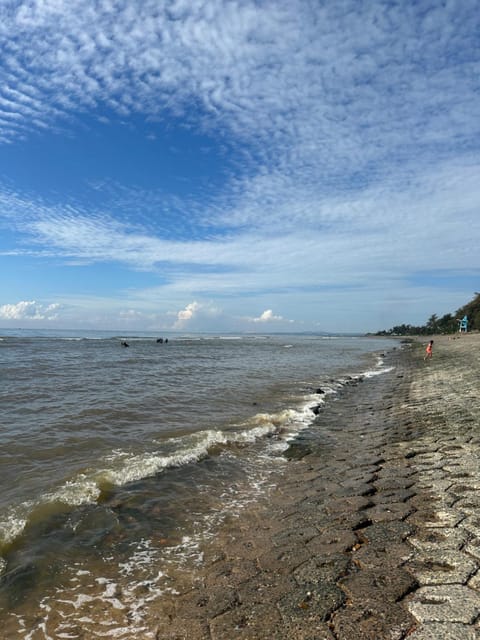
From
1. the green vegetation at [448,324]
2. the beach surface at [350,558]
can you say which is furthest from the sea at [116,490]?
the green vegetation at [448,324]

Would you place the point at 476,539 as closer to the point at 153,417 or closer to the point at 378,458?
the point at 378,458

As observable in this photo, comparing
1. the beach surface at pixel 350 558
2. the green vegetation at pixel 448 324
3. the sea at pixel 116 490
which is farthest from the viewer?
the green vegetation at pixel 448 324

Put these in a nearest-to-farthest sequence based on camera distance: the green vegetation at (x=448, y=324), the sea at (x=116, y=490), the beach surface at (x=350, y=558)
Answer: the beach surface at (x=350, y=558), the sea at (x=116, y=490), the green vegetation at (x=448, y=324)

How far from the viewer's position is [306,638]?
3.18m

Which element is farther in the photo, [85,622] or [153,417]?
[153,417]

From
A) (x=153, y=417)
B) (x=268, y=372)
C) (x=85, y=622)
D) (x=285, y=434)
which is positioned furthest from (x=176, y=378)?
(x=85, y=622)

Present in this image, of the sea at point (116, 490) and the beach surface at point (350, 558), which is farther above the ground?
the beach surface at point (350, 558)

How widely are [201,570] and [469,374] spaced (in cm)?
1804

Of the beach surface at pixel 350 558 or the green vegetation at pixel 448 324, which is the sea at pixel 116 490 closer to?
the beach surface at pixel 350 558

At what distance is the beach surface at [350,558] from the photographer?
3.30 meters

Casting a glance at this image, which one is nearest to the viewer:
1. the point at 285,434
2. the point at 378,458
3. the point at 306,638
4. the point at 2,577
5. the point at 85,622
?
the point at 306,638

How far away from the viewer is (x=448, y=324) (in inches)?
5123

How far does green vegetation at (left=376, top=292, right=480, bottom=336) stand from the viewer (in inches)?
4347

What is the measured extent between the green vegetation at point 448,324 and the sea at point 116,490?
109730mm
